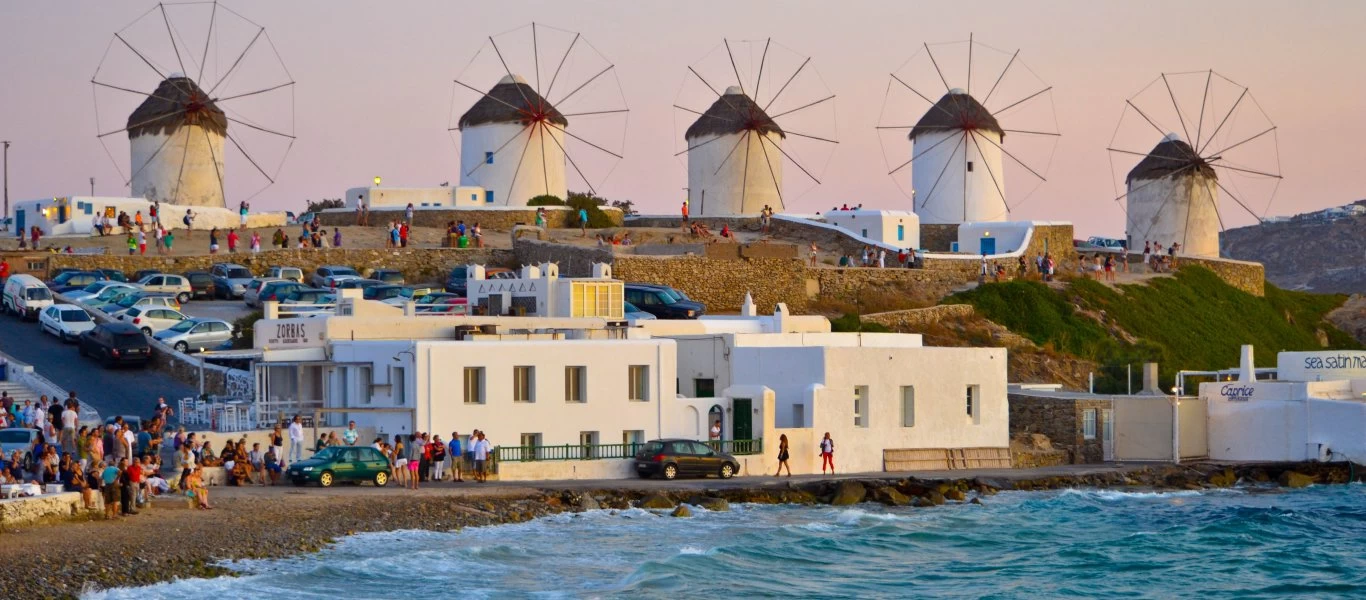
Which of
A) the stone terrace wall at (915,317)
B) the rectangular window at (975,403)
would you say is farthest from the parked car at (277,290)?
the rectangular window at (975,403)

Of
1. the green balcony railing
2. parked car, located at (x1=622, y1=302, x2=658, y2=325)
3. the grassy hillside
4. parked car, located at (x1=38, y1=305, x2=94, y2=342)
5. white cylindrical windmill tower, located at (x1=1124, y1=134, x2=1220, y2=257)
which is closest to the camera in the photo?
the green balcony railing

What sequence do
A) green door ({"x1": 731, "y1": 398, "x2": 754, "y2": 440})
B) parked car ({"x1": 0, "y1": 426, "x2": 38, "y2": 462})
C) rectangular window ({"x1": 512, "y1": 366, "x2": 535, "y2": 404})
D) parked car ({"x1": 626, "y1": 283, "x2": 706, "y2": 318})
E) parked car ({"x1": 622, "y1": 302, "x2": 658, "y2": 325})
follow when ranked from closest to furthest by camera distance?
parked car ({"x1": 0, "y1": 426, "x2": 38, "y2": 462})
rectangular window ({"x1": 512, "y1": 366, "x2": 535, "y2": 404})
green door ({"x1": 731, "y1": 398, "x2": 754, "y2": 440})
parked car ({"x1": 622, "y1": 302, "x2": 658, "y2": 325})
parked car ({"x1": 626, "y1": 283, "x2": 706, "y2": 318})

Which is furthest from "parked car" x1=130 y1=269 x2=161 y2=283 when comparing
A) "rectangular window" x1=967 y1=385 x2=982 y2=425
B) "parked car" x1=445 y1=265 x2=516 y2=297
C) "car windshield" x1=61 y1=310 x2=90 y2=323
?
"rectangular window" x1=967 y1=385 x2=982 y2=425

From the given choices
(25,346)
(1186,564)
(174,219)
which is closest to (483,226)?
(174,219)

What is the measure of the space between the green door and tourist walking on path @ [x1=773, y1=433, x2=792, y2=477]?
2.09 feet

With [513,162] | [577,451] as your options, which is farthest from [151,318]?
[513,162]

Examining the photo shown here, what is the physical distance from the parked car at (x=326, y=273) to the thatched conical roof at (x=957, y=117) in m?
36.4

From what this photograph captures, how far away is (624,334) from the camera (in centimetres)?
4225

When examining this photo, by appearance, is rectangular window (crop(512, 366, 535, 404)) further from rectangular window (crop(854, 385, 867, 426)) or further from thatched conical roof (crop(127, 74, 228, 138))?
thatched conical roof (crop(127, 74, 228, 138))

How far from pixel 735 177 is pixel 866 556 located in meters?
54.8

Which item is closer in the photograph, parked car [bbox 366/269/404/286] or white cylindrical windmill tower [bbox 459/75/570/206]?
parked car [bbox 366/269/404/286]

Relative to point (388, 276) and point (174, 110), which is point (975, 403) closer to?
point (388, 276)

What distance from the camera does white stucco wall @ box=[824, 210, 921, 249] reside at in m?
75.3

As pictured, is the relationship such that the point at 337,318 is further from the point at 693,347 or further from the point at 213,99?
the point at 213,99
